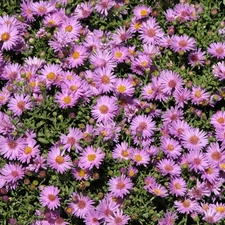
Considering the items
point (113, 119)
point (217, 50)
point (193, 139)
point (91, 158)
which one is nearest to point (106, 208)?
point (91, 158)

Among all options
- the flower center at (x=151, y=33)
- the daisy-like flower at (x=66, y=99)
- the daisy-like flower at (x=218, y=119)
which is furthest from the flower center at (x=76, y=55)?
the daisy-like flower at (x=218, y=119)

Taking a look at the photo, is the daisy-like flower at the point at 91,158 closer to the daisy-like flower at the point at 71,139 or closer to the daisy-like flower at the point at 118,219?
the daisy-like flower at the point at 71,139

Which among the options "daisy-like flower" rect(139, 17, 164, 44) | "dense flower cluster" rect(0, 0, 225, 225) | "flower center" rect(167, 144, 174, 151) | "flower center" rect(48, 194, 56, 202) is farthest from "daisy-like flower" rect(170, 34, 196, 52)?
"flower center" rect(48, 194, 56, 202)

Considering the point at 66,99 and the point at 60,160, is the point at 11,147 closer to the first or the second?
the point at 60,160

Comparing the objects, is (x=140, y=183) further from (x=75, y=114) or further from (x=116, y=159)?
(x=75, y=114)

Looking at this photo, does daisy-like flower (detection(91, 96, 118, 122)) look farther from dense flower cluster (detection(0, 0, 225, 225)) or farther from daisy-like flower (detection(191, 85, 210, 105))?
daisy-like flower (detection(191, 85, 210, 105))
